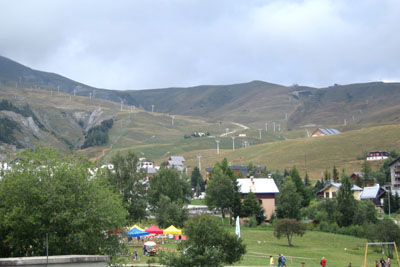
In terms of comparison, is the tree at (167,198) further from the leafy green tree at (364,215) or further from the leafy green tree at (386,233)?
the leafy green tree at (364,215)

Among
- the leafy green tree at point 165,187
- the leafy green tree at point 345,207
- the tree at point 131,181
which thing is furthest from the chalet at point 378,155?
the tree at point 131,181

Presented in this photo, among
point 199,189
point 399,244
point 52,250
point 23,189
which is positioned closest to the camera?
point 52,250

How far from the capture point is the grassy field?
47531mm

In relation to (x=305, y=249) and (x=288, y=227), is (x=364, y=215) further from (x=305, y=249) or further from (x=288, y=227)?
(x=305, y=249)

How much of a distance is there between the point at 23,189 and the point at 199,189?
104854 millimetres

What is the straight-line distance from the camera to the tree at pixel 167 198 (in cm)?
6700

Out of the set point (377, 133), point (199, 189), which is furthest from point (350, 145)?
point (199, 189)

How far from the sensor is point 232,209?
80.4 metres

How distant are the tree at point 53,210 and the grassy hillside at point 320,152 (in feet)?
408

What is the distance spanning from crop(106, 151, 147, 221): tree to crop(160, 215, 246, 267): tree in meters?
32.1

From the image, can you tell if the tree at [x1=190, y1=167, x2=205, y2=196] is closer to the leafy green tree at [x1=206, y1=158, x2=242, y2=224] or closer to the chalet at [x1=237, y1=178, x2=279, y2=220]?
the chalet at [x1=237, y1=178, x2=279, y2=220]

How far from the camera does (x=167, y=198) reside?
70312mm

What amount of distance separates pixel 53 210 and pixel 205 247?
947cm

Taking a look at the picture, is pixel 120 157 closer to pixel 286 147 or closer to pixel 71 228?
pixel 71 228
